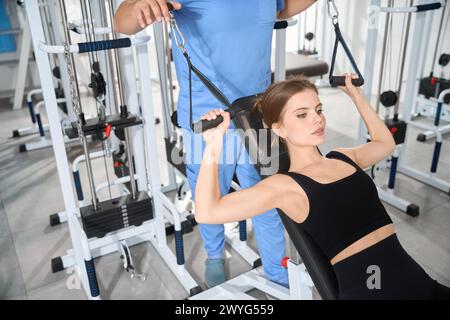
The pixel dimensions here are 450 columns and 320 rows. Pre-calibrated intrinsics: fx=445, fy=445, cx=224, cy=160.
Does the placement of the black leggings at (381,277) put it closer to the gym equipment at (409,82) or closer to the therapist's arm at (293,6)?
the therapist's arm at (293,6)

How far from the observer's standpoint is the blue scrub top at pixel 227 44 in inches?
63.5

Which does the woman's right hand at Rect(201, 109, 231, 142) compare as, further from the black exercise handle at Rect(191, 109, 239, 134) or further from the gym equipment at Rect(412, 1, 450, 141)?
the gym equipment at Rect(412, 1, 450, 141)

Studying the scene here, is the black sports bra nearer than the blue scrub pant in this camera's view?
Yes

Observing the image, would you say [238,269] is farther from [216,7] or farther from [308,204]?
[216,7]

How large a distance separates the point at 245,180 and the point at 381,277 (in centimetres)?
78

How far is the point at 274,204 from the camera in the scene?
1.24 meters

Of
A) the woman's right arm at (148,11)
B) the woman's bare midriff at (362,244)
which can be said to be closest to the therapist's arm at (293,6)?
the woman's right arm at (148,11)

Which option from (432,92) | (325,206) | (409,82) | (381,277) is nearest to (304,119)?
(325,206)

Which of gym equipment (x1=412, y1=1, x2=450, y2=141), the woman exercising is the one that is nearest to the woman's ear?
the woman exercising

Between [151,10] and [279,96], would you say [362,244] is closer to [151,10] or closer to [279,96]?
[279,96]

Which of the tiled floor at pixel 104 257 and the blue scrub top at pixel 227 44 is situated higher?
the blue scrub top at pixel 227 44

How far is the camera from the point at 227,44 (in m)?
1.65

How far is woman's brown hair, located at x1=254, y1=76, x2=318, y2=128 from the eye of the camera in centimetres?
132
